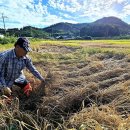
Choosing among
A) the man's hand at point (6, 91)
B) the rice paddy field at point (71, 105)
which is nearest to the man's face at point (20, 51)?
the man's hand at point (6, 91)

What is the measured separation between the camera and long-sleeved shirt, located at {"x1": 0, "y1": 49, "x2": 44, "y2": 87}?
18.1 feet

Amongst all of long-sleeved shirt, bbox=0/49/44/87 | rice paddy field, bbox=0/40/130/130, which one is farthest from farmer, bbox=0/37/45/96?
rice paddy field, bbox=0/40/130/130

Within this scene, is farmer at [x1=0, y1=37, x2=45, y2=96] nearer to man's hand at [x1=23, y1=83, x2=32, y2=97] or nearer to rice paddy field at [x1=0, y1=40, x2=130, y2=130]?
man's hand at [x1=23, y1=83, x2=32, y2=97]

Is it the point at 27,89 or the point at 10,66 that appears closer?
the point at 10,66

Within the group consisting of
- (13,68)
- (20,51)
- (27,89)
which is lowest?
(27,89)

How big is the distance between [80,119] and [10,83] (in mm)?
1923

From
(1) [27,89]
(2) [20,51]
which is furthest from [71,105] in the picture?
(2) [20,51]

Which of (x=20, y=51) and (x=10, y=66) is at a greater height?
(x=20, y=51)

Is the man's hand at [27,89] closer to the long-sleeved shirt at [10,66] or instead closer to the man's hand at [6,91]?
the long-sleeved shirt at [10,66]

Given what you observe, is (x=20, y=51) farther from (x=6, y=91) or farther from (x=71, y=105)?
(x=71, y=105)

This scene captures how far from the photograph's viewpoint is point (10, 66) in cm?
561

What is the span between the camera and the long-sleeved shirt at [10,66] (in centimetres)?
553

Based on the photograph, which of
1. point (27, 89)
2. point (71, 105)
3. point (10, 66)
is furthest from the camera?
point (27, 89)

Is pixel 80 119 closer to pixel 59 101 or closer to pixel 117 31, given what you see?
pixel 59 101
